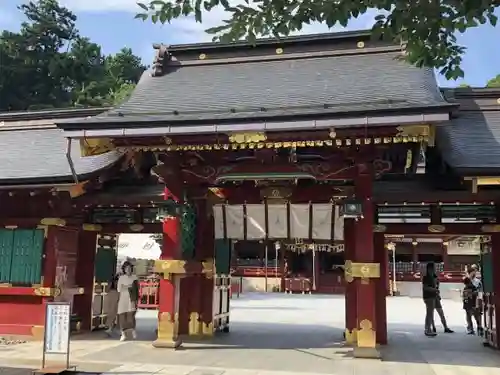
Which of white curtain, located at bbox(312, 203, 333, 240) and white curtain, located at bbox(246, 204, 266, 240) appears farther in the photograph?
white curtain, located at bbox(246, 204, 266, 240)

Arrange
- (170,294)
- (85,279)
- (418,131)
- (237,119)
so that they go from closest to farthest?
1. (418,131)
2. (237,119)
3. (170,294)
4. (85,279)

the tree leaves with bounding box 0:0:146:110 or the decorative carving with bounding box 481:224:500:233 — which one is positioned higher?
the tree leaves with bounding box 0:0:146:110

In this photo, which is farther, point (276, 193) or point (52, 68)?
point (52, 68)

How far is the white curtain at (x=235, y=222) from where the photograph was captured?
33.4 ft

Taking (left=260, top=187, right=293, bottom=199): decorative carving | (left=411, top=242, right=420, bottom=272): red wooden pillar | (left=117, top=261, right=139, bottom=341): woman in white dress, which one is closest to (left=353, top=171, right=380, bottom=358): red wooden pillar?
(left=260, top=187, right=293, bottom=199): decorative carving

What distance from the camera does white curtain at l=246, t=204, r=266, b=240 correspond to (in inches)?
397

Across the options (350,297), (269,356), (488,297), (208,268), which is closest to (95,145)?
(208,268)

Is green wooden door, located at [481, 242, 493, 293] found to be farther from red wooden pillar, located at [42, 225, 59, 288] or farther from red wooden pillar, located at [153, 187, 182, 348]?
red wooden pillar, located at [42, 225, 59, 288]

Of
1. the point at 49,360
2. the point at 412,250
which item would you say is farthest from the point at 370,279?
the point at 412,250

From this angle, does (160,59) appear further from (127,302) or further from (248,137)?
(127,302)

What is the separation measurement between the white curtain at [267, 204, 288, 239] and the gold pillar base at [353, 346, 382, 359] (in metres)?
2.48

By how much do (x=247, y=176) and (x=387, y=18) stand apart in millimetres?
4975

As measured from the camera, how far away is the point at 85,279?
1227 cm

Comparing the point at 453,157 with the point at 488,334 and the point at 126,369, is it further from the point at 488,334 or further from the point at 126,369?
the point at 126,369
